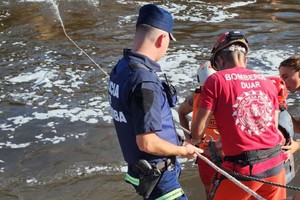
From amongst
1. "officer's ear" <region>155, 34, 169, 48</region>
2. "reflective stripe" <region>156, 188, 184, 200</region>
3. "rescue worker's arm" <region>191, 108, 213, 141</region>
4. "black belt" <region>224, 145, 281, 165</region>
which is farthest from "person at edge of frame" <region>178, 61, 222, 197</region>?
"officer's ear" <region>155, 34, 169, 48</region>

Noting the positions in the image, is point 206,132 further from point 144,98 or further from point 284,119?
point 144,98

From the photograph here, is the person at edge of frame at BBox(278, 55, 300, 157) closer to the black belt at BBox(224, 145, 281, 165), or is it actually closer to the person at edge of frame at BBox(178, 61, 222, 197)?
the person at edge of frame at BBox(178, 61, 222, 197)

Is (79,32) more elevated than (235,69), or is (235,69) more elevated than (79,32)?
(235,69)

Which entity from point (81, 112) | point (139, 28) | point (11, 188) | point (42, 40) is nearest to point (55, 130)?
point (81, 112)

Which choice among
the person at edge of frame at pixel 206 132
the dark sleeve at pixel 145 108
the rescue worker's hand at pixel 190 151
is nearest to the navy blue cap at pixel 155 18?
the dark sleeve at pixel 145 108

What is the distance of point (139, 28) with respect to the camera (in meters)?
2.99

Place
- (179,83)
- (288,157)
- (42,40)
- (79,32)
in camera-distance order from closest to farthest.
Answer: (288,157), (179,83), (42,40), (79,32)

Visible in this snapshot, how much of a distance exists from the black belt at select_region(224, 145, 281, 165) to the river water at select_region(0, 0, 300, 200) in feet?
6.17

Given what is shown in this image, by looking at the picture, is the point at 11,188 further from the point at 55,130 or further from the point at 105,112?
the point at 105,112

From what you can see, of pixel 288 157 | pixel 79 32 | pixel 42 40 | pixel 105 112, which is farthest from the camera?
pixel 79 32

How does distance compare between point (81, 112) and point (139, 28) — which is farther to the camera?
point (81, 112)

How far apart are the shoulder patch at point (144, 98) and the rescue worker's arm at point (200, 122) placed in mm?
517

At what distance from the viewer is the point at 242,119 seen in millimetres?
3127

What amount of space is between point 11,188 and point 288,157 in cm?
330
